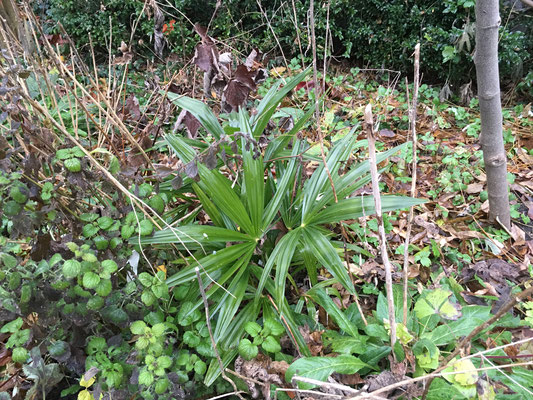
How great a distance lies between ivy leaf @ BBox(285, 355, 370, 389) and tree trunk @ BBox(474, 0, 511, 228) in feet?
4.20

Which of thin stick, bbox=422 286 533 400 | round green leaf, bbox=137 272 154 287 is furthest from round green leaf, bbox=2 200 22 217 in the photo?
thin stick, bbox=422 286 533 400

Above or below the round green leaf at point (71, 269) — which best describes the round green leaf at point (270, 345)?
below

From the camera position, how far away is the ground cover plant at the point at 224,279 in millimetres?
1174

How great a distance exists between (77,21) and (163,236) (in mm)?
Result: 4107

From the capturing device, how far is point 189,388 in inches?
51.1

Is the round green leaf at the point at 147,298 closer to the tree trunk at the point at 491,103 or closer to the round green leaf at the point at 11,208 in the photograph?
the round green leaf at the point at 11,208

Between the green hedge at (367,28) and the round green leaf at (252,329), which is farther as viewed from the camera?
the green hedge at (367,28)

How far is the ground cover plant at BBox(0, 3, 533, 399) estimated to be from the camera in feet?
3.85

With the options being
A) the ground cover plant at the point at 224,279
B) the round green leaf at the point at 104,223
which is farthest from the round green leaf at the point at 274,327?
the round green leaf at the point at 104,223

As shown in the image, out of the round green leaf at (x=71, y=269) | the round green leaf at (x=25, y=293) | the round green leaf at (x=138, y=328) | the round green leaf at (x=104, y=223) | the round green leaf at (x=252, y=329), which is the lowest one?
the round green leaf at (x=252, y=329)

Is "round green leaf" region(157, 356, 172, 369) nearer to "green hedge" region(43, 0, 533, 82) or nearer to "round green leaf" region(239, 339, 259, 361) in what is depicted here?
"round green leaf" region(239, 339, 259, 361)

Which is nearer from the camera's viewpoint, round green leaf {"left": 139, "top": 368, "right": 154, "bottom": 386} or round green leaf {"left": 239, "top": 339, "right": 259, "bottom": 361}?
round green leaf {"left": 139, "top": 368, "right": 154, "bottom": 386}

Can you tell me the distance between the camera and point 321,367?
124 centimetres

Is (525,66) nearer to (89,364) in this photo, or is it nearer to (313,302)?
(313,302)
